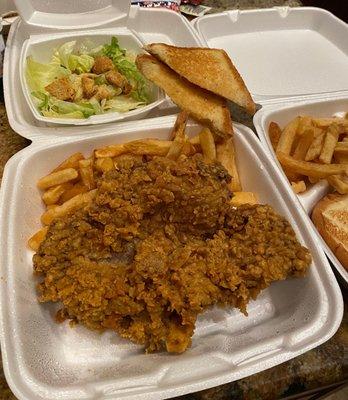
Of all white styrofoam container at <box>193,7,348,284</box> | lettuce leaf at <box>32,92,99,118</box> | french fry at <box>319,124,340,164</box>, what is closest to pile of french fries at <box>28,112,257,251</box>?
lettuce leaf at <box>32,92,99,118</box>

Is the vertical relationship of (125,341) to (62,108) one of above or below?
below

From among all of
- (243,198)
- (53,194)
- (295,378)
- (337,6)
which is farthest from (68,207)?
(337,6)

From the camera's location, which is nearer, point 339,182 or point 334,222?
point 334,222

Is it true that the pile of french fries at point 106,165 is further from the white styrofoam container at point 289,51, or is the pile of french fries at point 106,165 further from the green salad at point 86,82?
the white styrofoam container at point 289,51

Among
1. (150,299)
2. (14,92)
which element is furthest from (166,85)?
(150,299)

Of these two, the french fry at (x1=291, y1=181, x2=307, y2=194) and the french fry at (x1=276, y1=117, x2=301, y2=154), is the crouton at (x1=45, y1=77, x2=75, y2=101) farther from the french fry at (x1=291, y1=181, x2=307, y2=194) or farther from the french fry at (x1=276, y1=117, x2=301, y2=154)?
the french fry at (x1=291, y1=181, x2=307, y2=194)

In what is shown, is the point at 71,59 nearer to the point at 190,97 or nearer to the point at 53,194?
the point at 190,97
